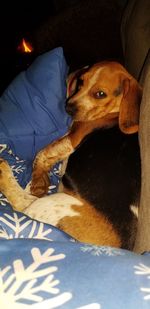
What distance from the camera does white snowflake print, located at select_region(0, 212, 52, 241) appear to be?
149 cm

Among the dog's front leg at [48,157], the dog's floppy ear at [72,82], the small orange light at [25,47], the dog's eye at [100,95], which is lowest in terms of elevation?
the dog's front leg at [48,157]

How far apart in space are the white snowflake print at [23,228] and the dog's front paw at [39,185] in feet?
2.41

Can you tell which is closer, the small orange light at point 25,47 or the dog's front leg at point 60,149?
the dog's front leg at point 60,149

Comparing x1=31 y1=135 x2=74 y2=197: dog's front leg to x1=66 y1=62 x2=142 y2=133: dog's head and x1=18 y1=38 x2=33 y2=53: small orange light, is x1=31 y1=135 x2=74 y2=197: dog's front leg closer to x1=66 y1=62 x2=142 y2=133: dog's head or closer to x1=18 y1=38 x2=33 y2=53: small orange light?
x1=66 y1=62 x2=142 y2=133: dog's head

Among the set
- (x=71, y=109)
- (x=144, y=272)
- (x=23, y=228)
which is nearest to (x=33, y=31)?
(x=71, y=109)

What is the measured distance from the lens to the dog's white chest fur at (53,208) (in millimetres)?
1975

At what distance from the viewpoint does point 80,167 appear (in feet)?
7.12

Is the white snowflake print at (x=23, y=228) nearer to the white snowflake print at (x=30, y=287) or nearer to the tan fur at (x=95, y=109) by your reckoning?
the white snowflake print at (x=30, y=287)

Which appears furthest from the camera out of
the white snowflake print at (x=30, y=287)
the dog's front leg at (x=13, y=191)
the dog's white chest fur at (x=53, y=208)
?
the dog's front leg at (x=13, y=191)

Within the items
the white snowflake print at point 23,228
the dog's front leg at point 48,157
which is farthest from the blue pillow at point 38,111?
the white snowflake print at point 23,228

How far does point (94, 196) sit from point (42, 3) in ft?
11.4

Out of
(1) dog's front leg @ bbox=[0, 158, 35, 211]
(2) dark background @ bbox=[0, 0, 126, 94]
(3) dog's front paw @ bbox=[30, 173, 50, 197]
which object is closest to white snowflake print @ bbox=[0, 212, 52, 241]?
(1) dog's front leg @ bbox=[0, 158, 35, 211]

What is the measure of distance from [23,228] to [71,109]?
122 cm

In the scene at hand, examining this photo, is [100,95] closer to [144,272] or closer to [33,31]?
[33,31]
